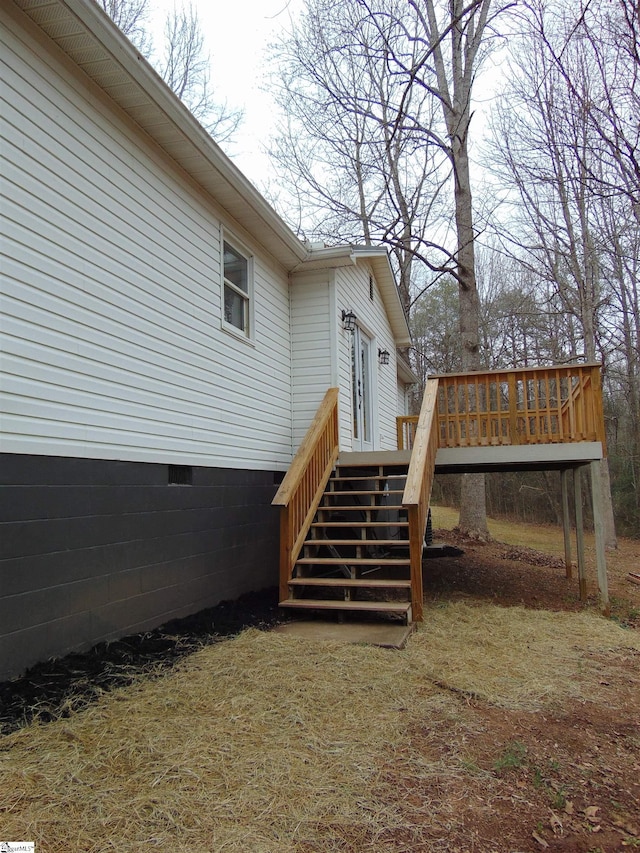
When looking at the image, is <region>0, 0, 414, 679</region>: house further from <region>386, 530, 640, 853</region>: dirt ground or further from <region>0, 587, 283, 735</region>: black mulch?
<region>386, 530, 640, 853</region>: dirt ground

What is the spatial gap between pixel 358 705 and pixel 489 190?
42.2 feet

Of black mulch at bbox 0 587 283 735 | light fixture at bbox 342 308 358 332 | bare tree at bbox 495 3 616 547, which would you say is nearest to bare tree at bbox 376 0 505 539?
bare tree at bbox 495 3 616 547

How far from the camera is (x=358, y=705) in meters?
3.35

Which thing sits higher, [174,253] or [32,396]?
[174,253]

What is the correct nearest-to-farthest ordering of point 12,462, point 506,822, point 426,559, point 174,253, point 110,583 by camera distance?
1. point 506,822
2. point 12,462
3. point 110,583
4. point 174,253
5. point 426,559

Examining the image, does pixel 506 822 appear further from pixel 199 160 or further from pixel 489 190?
pixel 489 190

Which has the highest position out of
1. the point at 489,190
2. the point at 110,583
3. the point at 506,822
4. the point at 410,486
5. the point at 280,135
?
the point at 280,135

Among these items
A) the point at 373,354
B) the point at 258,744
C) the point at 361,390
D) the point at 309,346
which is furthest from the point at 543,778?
the point at 373,354

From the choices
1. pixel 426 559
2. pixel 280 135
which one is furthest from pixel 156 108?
pixel 280 135

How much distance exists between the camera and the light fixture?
7949 millimetres

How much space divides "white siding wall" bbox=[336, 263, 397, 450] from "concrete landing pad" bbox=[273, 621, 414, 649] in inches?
122

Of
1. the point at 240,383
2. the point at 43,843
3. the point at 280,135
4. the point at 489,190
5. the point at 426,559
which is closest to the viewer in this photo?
the point at 43,843

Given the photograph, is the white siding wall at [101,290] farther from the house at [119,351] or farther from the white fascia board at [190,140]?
the white fascia board at [190,140]

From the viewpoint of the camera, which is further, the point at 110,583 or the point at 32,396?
the point at 110,583
